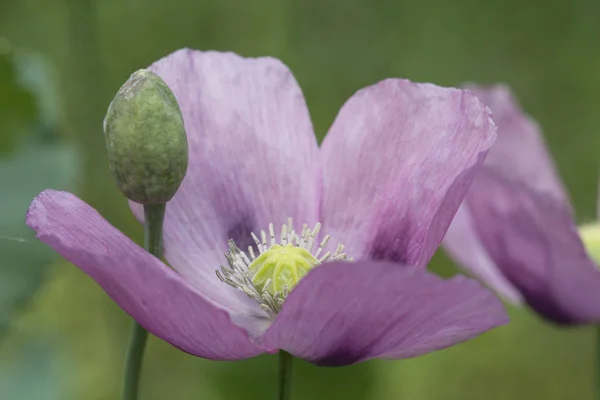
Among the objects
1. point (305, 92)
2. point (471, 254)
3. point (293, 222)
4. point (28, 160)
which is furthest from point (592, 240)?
point (305, 92)

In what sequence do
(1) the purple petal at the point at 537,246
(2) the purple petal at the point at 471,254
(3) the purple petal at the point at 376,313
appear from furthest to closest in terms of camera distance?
1. (2) the purple petal at the point at 471,254
2. (1) the purple petal at the point at 537,246
3. (3) the purple petal at the point at 376,313

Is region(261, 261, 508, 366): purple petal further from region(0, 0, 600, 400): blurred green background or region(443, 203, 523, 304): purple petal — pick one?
region(443, 203, 523, 304): purple petal

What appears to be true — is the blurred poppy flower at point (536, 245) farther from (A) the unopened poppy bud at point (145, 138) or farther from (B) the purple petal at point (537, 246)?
(A) the unopened poppy bud at point (145, 138)

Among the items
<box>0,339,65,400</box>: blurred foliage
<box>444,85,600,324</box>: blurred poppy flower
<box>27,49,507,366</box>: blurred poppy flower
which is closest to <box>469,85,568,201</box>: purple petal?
<box>444,85,600,324</box>: blurred poppy flower

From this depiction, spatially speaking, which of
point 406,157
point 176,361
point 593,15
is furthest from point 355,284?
point 593,15

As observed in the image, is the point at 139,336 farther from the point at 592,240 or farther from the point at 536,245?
the point at 592,240

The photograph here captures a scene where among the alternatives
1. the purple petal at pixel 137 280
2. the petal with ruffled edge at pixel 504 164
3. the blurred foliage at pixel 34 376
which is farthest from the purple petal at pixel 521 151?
the purple petal at pixel 137 280
